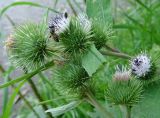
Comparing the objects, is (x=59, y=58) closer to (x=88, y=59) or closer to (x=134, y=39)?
(x=88, y=59)

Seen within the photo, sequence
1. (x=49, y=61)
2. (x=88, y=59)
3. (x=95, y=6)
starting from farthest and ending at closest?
(x=95, y=6) < (x=49, y=61) < (x=88, y=59)

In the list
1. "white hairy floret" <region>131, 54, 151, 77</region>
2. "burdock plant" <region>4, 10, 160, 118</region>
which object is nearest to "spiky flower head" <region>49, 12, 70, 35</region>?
"burdock plant" <region>4, 10, 160, 118</region>

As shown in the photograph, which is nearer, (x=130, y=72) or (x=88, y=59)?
(x=88, y=59)

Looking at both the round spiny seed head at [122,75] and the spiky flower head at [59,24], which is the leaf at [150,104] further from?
the spiky flower head at [59,24]

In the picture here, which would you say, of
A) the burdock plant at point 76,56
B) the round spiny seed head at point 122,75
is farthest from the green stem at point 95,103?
the round spiny seed head at point 122,75

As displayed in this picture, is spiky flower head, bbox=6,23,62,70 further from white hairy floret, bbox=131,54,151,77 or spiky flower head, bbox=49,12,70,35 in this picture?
white hairy floret, bbox=131,54,151,77

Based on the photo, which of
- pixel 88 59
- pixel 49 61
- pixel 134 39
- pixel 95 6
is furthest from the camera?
pixel 134 39

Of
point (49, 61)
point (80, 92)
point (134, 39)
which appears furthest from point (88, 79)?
point (134, 39)

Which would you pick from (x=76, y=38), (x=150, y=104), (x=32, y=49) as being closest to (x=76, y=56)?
(x=76, y=38)
